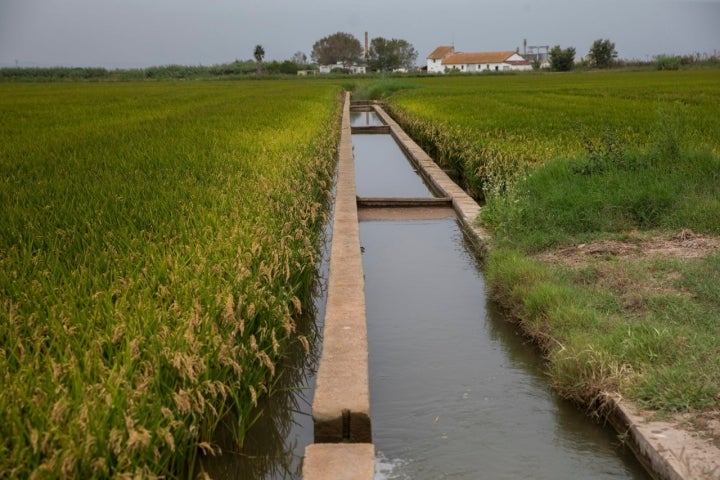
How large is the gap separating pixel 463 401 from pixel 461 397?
44mm

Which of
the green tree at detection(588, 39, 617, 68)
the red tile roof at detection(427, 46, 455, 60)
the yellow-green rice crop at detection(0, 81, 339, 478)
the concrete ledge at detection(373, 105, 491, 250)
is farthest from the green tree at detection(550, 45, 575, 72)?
the yellow-green rice crop at detection(0, 81, 339, 478)

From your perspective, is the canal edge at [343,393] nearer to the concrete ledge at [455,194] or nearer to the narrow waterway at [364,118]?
the concrete ledge at [455,194]

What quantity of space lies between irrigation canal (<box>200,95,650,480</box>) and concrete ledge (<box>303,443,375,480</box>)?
0.12ft

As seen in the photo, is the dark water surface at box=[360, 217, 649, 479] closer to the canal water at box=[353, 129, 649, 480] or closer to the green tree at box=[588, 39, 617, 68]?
the canal water at box=[353, 129, 649, 480]

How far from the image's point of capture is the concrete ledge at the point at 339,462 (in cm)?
241

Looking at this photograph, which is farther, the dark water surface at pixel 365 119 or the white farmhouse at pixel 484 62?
the white farmhouse at pixel 484 62

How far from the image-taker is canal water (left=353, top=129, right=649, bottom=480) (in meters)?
2.84

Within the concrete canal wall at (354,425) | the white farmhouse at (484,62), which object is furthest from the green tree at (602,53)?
the concrete canal wall at (354,425)

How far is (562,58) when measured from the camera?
72.6 metres

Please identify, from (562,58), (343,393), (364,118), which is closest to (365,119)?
(364,118)

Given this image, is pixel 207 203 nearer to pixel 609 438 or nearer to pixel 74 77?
pixel 609 438

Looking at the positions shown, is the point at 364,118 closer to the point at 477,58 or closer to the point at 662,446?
the point at 662,446

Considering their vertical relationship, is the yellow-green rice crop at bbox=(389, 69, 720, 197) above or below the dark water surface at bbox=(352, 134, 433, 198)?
above

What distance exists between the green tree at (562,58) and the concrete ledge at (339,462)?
243 feet
